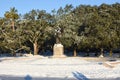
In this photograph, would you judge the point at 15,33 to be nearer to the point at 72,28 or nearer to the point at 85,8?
the point at 72,28

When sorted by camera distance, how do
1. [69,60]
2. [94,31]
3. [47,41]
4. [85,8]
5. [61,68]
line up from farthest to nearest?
[85,8] → [47,41] → [94,31] → [69,60] → [61,68]

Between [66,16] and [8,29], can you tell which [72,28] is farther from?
[8,29]

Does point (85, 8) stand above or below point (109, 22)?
above

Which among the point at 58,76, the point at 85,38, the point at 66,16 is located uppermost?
the point at 66,16

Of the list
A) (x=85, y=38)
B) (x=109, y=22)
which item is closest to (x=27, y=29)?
(x=85, y=38)

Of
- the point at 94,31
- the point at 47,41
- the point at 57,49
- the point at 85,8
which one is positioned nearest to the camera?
the point at 57,49

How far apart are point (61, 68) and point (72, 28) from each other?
3254 centimetres

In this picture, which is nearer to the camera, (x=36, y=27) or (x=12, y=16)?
(x=12, y=16)

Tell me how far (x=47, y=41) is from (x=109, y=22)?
46.1 ft

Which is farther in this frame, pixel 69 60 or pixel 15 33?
pixel 15 33

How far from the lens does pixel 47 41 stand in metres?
60.8

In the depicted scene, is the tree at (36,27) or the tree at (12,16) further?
the tree at (36,27)

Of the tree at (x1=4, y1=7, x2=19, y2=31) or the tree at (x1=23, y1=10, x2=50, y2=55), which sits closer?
the tree at (x1=4, y1=7, x2=19, y2=31)

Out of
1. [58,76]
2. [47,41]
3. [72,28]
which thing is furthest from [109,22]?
[58,76]
